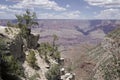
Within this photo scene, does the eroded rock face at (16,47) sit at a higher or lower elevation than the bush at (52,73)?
higher

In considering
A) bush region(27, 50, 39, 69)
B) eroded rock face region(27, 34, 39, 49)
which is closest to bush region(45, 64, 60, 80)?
bush region(27, 50, 39, 69)

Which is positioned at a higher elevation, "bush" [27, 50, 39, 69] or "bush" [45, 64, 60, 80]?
"bush" [27, 50, 39, 69]

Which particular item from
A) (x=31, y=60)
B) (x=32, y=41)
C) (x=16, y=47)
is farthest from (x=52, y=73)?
(x=32, y=41)

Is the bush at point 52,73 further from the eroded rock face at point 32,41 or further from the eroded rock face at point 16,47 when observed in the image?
the eroded rock face at point 32,41

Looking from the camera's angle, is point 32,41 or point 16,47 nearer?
point 16,47

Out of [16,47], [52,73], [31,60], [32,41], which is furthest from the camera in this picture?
[32,41]

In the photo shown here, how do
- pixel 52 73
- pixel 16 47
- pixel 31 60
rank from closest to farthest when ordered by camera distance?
pixel 16 47 < pixel 31 60 < pixel 52 73

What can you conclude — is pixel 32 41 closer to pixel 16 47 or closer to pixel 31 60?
pixel 31 60

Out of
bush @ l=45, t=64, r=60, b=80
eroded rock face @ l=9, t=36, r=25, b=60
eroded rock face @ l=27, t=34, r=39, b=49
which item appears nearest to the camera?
eroded rock face @ l=9, t=36, r=25, b=60

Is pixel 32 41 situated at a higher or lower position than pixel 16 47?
lower

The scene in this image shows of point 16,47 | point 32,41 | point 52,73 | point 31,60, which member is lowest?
point 52,73

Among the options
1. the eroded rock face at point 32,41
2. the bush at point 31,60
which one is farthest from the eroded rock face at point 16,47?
the eroded rock face at point 32,41

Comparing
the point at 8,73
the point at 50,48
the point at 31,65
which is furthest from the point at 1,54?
the point at 50,48

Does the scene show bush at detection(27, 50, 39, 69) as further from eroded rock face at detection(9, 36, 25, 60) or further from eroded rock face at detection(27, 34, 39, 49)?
eroded rock face at detection(27, 34, 39, 49)
